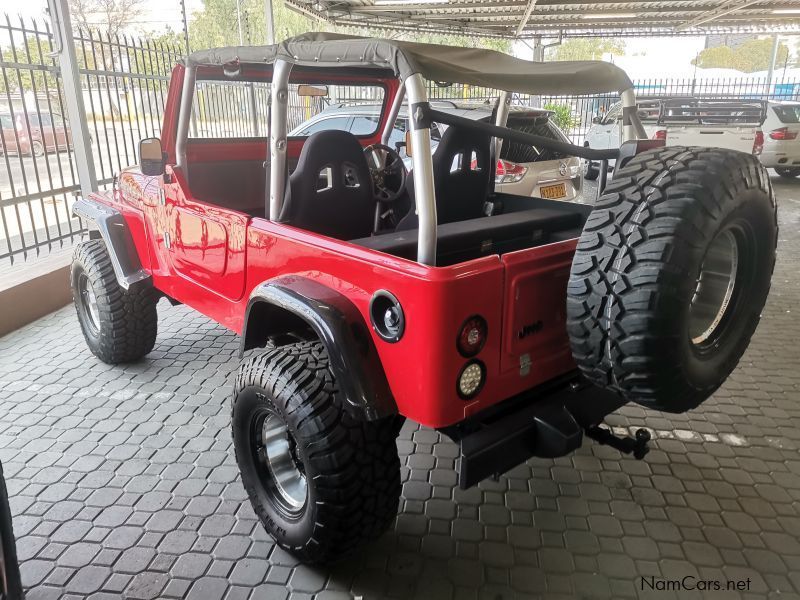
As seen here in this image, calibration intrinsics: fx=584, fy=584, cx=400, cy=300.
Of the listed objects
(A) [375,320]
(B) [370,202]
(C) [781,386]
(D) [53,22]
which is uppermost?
(D) [53,22]

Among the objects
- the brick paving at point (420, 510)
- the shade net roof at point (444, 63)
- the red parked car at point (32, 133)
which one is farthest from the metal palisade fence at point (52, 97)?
the shade net roof at point (444, 63)

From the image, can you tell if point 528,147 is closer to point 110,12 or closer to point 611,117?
point 611,117

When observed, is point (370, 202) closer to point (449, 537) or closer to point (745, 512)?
point (449, 537)

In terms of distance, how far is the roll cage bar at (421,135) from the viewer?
1917mm

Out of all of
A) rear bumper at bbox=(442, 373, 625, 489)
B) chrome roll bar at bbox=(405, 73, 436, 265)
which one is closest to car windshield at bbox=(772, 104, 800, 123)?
rear bumper at bbox=(442, 373, 625, 489)

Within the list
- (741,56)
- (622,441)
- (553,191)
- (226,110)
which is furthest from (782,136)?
(741,56)

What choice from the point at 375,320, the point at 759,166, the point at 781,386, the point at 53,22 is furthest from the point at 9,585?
the point at 53,22

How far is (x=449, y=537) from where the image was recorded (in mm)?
2541

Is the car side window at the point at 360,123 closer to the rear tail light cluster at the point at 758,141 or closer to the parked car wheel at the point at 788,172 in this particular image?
the rear tail light cluster at the point at 758,141

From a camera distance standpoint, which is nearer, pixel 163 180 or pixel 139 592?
pixel 139 592

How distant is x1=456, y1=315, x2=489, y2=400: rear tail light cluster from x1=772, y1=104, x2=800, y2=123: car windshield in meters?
12.4

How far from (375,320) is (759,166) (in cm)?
146

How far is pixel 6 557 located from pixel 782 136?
1333cm

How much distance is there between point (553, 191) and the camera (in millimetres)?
6258
